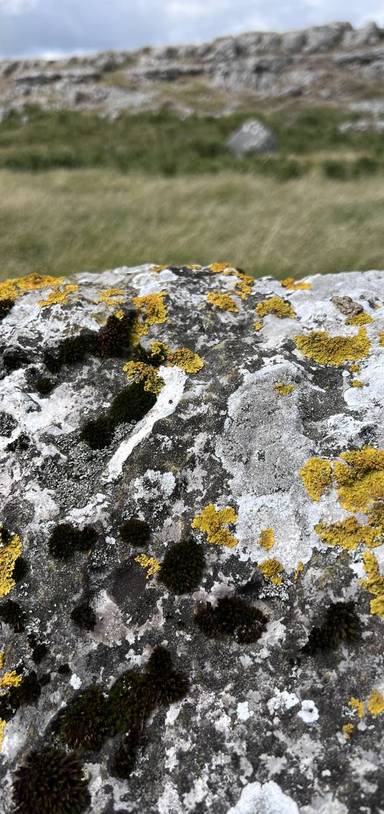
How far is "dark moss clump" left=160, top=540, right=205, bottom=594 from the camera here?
3.42 m

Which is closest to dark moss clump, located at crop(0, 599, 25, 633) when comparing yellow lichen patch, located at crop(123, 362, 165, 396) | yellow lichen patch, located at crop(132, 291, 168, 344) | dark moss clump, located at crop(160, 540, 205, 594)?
dark moss clump, located at crop(160, 540, 205, 594)

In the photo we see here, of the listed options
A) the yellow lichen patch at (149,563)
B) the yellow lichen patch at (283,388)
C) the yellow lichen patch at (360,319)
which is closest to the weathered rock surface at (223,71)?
the yellow lichen patch at (360,319)

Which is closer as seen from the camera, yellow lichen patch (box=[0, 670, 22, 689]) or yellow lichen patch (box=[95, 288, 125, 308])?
yellow lichen patch (box=[0, 670, 22, 689])

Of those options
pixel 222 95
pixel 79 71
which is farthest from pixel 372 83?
pixel 79 71

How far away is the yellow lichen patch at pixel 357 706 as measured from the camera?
2746 millimetres

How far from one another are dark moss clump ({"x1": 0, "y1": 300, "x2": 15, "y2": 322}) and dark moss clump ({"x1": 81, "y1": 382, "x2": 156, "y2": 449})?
167 centimetres

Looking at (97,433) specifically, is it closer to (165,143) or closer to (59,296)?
(59,296)

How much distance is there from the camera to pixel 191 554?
3510 mm

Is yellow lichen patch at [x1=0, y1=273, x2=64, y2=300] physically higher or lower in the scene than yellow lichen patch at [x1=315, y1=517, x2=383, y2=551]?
higher

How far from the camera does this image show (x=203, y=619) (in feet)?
10.7

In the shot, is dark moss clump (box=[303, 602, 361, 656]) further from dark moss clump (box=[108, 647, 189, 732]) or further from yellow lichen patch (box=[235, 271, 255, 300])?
yellow lichen patch (box=[235, 271, 255, 300])

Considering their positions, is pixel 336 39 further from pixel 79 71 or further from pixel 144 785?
pixel 144 785

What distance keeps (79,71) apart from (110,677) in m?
66.6

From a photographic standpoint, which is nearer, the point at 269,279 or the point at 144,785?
the point at 144,785
